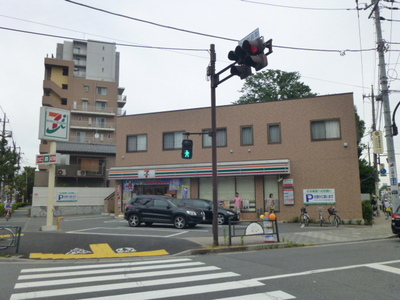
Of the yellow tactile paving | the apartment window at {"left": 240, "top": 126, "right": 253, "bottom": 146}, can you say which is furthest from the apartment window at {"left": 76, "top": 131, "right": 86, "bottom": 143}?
the yellow tactile paving

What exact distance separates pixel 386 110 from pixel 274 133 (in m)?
7.45

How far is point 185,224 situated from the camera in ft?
57.1

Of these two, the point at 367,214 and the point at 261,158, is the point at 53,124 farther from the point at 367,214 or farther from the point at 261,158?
the point at 367,214

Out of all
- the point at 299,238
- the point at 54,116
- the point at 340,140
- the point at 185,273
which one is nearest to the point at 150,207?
the point at 54,116

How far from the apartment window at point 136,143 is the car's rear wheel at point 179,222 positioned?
1060cm

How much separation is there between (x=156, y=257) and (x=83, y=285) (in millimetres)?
4095

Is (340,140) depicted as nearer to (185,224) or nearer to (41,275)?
(185,224)

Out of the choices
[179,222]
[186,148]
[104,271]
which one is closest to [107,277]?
[104,271]

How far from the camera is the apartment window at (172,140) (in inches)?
1027

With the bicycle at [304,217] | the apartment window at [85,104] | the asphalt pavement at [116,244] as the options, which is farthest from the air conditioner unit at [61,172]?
the bicycle at [304,217]

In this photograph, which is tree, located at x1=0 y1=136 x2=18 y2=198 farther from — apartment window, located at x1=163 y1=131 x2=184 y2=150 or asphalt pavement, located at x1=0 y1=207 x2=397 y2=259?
asphalt pavement, located at x1=0 y1=207 x2=397 y2=259

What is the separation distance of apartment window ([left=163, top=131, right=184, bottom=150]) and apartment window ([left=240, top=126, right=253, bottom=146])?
4675 mm

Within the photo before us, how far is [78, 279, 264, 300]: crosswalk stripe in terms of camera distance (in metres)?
6.17

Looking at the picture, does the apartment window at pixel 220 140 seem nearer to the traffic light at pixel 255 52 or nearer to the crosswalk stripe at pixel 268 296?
the traffic light at pixel 255 52
